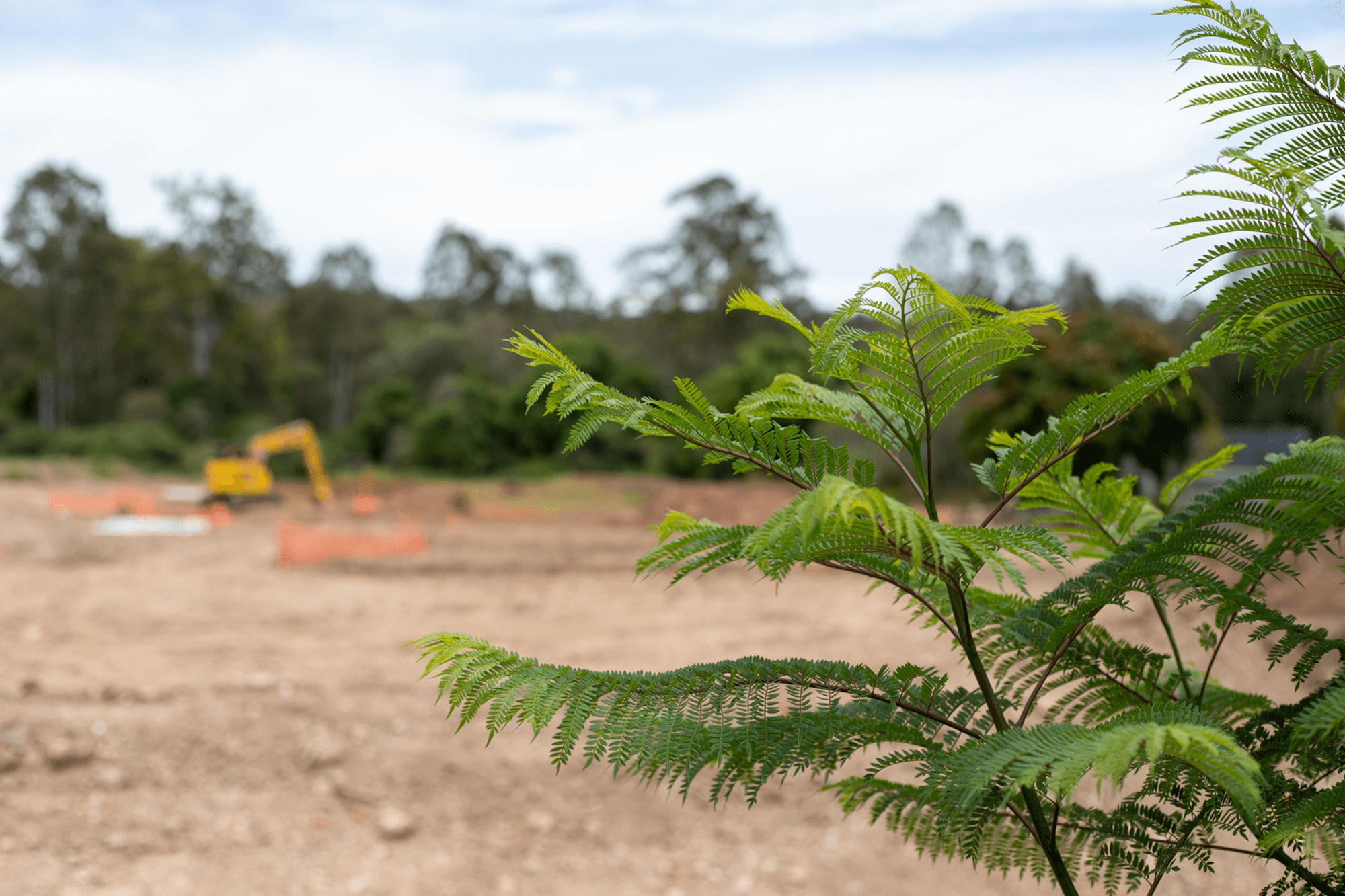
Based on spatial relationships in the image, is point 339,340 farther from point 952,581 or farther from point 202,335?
point 952,581

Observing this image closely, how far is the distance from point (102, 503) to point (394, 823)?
18.3 metres

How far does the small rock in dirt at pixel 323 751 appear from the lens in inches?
218

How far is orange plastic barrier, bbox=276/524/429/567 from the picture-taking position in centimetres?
1311

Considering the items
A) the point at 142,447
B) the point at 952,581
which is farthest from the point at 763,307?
the point at 142,447

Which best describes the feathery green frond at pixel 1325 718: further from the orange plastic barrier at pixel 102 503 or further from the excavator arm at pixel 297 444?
the orange plastic barrier at pixel 102 503

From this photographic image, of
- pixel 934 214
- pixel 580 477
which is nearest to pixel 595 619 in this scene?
pixel 580 477

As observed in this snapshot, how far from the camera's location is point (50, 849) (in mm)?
4426

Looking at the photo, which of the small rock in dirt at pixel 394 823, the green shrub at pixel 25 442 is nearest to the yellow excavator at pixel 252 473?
the small rock in dirt at pixel 394 823

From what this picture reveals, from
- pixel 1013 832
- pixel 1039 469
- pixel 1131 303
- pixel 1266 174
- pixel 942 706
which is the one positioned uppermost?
pixel 1131 303

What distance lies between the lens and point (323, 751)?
5598 mm

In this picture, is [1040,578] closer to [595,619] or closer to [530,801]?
[595,619]

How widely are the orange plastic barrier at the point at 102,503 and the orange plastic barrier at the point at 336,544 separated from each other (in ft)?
16.5

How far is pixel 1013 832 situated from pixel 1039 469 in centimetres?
85

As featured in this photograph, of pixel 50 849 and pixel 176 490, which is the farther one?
pixel 176 490
